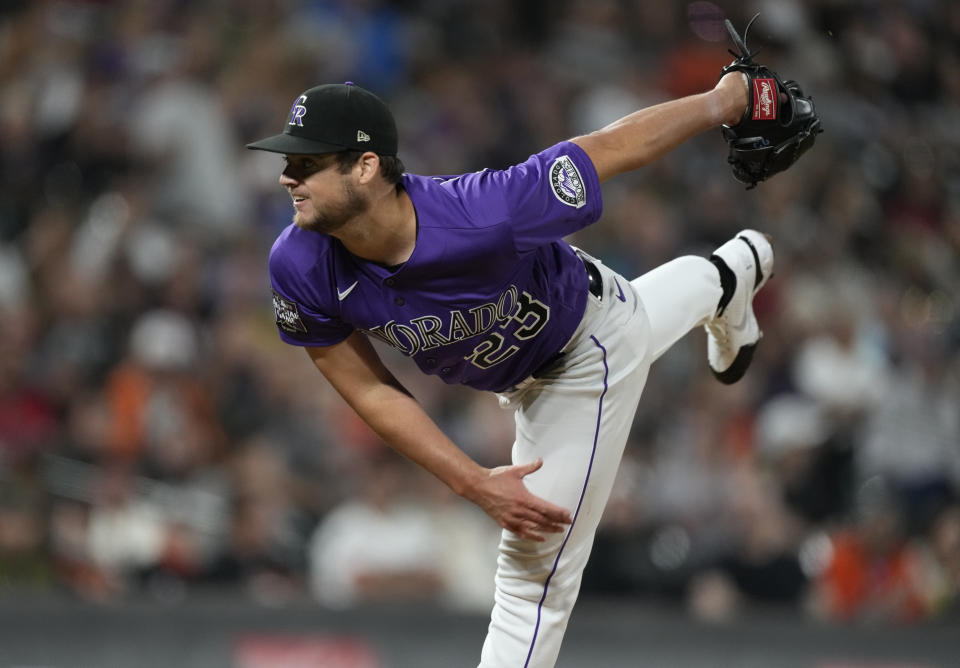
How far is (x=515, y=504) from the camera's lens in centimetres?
334

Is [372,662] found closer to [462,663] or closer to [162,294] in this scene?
[462,663]

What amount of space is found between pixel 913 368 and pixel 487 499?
470 centimetres

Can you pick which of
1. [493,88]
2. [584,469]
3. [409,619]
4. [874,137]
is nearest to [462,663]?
[409,619]

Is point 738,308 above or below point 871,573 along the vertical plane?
above

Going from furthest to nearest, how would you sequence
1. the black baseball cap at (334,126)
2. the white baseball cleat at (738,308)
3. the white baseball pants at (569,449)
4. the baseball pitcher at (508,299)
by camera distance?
the white baseball cleat at (738,308)
the white baseball pants at (569,449)
the baseball pitcher at (508,299)
the black baseball cap at (334,126)

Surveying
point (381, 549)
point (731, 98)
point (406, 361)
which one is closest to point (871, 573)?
point (381, 549)

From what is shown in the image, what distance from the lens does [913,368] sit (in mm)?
7375

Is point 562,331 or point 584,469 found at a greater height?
point 562,331

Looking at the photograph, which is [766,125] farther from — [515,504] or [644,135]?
[515,504]

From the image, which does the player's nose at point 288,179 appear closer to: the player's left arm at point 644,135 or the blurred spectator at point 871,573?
the player's left arm at point 644,135

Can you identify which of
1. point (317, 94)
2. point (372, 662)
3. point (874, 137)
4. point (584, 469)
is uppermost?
point (874, 137)

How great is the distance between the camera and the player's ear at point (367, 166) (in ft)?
10.6

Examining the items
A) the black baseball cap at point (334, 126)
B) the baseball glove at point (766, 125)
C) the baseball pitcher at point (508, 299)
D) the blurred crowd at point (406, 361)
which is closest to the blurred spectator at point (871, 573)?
the blurred crowd at point (406, 361)

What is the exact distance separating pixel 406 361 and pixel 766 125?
11.9ft
